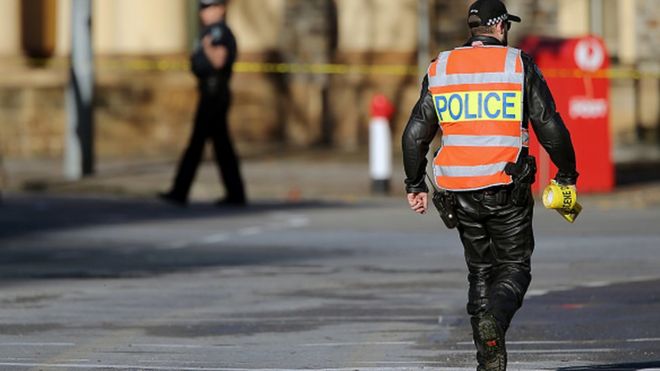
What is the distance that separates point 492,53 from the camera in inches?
359

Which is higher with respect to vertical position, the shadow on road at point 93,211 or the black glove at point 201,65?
the black glove at point 201,65

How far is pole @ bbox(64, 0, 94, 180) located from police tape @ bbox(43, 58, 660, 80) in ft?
17.1

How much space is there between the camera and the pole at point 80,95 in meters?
24.2

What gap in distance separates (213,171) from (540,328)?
1502 cm

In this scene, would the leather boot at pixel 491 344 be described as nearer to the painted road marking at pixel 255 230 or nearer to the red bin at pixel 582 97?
the painted road marking at pixel 255 230

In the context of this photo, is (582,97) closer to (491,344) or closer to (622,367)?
(622,367)

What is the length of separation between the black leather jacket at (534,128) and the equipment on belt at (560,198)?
0.18 ft

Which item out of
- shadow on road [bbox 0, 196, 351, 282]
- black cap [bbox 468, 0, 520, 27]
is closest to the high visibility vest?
black cap [bbox 468, 0, 520, 27]

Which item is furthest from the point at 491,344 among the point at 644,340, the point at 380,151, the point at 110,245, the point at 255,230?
the point at 380,151

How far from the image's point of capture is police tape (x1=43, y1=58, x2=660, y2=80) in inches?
1172

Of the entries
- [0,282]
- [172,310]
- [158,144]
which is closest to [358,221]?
[0,282]

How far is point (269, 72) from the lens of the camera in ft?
99.0

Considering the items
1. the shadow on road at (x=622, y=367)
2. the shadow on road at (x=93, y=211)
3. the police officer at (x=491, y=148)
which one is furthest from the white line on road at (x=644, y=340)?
the shadow on road at (x=93, y=211)

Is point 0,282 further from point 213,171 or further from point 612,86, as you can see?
point 612,86
